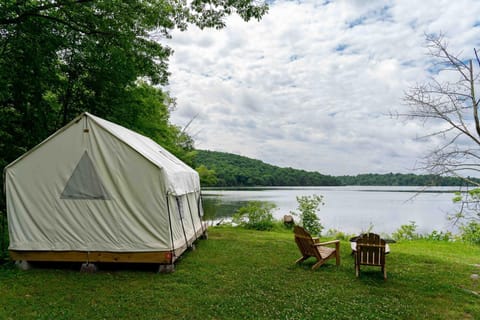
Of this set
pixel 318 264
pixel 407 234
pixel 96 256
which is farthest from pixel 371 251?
pixel 407 234

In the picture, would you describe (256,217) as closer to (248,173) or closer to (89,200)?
(89,200)

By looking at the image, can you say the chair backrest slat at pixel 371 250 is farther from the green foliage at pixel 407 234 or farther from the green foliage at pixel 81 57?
the green foliage at pixel 407 234

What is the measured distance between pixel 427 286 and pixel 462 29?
567cm

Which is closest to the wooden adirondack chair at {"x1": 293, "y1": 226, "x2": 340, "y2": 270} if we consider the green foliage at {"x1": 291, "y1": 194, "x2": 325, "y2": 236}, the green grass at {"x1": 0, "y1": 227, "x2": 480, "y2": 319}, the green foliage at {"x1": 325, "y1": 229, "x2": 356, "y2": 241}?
the green grass at {"x1": 0, "y1": 227, "x2": 480, "y2": 319}

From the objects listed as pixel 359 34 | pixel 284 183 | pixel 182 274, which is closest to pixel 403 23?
pixel 359 34

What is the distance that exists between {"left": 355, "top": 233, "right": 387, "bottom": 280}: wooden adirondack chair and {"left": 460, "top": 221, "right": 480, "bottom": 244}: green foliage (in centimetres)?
852

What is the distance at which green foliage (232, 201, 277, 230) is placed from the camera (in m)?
14.7

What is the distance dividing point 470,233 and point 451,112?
902cm

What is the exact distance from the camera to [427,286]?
5762mm

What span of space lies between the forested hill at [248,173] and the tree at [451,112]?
114ft

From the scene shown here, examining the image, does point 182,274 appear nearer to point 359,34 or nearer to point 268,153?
point 359,34

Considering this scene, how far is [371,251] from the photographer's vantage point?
6234mm

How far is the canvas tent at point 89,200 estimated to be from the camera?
20.4ft

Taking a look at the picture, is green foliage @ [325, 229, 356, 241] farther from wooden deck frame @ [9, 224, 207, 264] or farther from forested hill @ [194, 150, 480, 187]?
forested hill @ [194, 150, 480, 187]
